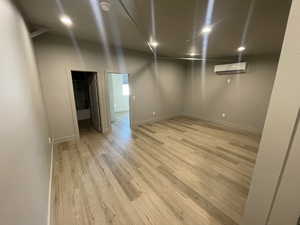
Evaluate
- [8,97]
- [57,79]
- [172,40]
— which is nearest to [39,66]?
[57,79]

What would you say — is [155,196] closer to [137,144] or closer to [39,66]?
[137,144]

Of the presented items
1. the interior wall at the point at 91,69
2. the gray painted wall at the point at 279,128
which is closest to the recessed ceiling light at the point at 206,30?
the gray painted wall at the point at 279,128

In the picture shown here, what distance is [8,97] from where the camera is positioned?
897mm

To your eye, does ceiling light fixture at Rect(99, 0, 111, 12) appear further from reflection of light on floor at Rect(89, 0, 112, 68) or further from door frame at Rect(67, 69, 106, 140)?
door frame at Rect(67, 69, 106, 140)

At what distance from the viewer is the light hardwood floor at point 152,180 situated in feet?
4.91

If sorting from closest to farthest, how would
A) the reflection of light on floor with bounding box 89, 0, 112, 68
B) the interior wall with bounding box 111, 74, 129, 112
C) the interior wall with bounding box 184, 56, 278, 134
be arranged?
the reflection of light on floor with bounding box 89, 0, 112, 68, the interior wall with bounding box 184, 56, 278, 134, the interior wall with bounding box 111, 74, 129, 112

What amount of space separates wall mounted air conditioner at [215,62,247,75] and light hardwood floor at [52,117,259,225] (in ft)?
7.21

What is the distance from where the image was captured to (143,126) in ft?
15.2

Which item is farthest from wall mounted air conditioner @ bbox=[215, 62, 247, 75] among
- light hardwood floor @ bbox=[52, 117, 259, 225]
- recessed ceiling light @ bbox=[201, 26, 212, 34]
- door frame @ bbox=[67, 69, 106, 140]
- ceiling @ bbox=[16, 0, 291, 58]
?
door frame @ bbox=[67, 69, 106, 140]

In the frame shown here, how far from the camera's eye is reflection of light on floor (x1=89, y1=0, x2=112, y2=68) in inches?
69.1

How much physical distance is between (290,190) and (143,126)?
4.05 m

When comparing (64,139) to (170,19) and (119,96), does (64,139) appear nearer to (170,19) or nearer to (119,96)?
(170,19)

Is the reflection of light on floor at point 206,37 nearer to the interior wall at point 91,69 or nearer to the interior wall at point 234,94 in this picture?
the interior wall at point 234,94

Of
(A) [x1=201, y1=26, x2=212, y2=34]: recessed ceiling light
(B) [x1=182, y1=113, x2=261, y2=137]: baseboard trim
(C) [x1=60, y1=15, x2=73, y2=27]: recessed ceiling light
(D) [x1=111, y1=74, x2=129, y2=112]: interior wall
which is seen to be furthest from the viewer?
(D) [x1=111, y1=74, x2=129, y2=112]: interior wall
